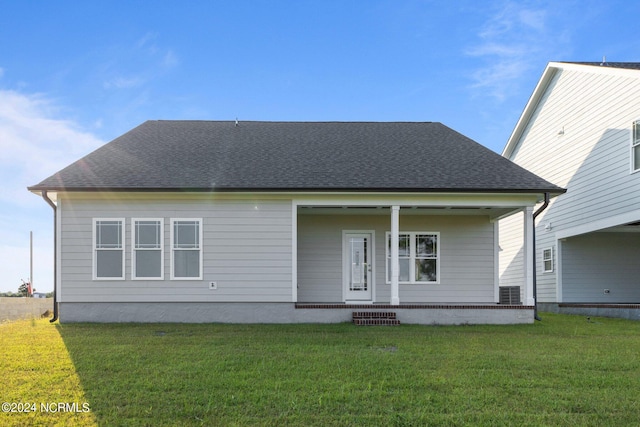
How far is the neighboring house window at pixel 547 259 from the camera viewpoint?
1795cm

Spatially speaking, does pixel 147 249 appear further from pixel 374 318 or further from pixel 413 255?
pixel 413 255

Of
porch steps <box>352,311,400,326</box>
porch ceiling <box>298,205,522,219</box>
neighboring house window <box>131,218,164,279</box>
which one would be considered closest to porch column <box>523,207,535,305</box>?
porch ceiling <box>298,205,522,219</box>

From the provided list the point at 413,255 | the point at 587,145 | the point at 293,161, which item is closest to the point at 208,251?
the point at 293,161

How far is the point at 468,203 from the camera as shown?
508 inches

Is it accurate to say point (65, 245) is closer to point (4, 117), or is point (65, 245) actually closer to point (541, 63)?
point (4, 117)

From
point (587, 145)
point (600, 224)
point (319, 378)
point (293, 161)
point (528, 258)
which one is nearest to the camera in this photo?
point (319, 378)

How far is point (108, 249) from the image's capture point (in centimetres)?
1266

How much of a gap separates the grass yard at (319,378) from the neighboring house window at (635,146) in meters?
5.47

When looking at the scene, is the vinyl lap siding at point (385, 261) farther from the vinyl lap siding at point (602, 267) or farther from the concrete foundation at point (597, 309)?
the vinyl lap siding at point (602, 267)

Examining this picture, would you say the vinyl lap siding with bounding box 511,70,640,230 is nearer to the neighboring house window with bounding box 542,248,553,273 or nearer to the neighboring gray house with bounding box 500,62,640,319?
the neighboring gray house with bounding box 500,62,640,319

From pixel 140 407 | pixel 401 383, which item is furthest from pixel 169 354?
pixel 401 383

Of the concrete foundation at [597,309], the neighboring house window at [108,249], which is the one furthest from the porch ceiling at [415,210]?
the concrete foundation at [597,309]

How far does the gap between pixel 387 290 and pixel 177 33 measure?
8551mm

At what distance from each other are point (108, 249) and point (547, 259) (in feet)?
44.2
